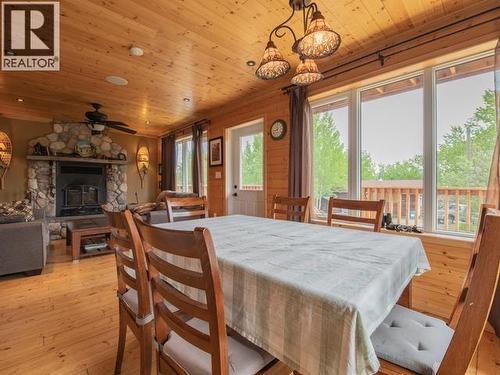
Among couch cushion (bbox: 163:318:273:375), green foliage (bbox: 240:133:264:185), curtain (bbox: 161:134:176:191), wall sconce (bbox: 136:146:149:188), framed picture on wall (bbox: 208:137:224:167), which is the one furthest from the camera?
wall sconce (bbox: 136:146:149:188)

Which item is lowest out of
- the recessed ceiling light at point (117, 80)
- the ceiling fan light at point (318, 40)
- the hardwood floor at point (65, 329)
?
the hardwood floor at point (65, 329)

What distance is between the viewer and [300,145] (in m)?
3.11

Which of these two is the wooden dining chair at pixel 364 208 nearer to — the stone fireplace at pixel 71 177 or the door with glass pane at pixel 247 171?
the door with glass pane at pixel 247 171

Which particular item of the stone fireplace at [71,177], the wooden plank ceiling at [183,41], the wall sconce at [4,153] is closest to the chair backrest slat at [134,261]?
the wooden plank ceiling at [183,41]

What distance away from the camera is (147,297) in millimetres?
1074

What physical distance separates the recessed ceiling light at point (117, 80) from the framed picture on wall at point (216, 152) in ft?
5.77

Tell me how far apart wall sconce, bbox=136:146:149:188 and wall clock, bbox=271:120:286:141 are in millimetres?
4516

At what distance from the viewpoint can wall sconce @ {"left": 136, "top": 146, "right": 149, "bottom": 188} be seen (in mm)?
6707

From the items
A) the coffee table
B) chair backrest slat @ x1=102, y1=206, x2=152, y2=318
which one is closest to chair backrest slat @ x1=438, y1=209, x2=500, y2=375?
chair backrest slat @ x1=102, y1=206, x2=152, y2=318

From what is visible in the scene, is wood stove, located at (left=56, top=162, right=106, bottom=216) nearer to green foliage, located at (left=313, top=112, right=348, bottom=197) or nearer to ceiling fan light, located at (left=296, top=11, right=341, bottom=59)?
green foliage, located at (left=313, top=112, right=348, bottom=197)

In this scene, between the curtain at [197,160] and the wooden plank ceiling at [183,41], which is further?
the curtain at [197,160]

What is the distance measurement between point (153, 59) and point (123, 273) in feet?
8.12

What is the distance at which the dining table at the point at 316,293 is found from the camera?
0.66 meters

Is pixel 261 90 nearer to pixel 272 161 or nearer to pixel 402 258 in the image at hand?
pixel 272 161
